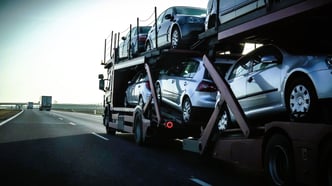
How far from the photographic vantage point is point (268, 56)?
6242mm

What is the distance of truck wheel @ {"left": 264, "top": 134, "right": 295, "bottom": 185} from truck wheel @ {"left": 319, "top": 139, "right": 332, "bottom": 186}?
61 centimetres

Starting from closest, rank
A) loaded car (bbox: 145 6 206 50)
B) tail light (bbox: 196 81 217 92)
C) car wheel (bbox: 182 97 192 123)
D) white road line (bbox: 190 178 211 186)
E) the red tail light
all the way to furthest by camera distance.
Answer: white road line (bbox: 190 178 211 186), tail light (bbox: 196 81 217 92), car wheel (bbox: 182 97 192 123), the red tail light, loaded car (bbox: 145 6 206 50)

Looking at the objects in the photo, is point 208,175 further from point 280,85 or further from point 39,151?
point 39,151

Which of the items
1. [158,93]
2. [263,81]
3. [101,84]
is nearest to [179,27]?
[158,93]

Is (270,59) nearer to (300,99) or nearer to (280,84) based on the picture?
(280,84)

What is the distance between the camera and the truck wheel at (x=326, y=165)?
4.57 metres

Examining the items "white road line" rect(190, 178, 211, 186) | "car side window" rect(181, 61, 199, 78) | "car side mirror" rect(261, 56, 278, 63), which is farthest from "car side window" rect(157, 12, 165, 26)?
"white road line" rect(190, 178, 211, 186)

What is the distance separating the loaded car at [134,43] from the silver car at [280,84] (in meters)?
6.71

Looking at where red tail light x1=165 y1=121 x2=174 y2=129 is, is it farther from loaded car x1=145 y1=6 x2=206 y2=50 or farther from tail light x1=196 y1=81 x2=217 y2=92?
loaded car x1=145 y1=6 x2=206 y2=50

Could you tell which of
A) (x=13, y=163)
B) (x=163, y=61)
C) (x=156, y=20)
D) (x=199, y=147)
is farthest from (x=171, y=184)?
(x=156, y=20)

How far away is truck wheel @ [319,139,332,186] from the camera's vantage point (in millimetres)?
4574

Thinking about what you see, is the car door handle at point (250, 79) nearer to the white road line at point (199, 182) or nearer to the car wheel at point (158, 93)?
the white road line at point (199, 182)

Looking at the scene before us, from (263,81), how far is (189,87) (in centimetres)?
286

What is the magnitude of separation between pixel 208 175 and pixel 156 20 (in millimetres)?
6089
